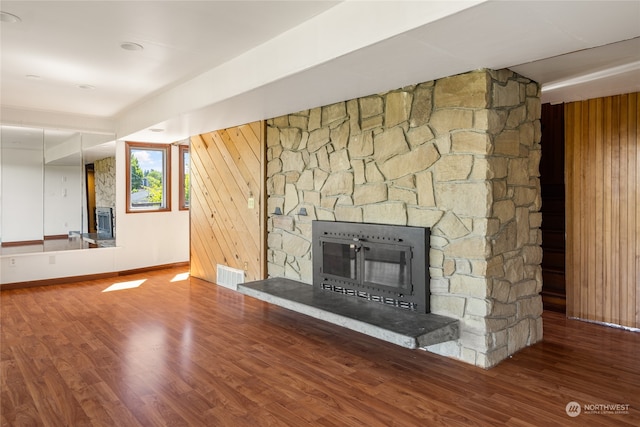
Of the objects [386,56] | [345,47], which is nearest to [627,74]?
[386,56]

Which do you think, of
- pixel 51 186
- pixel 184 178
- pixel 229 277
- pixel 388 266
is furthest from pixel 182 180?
pixel 388 266

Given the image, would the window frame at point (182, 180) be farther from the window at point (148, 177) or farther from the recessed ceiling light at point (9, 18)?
the recessed ceiling light at point (9, 18)

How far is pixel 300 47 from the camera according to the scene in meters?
3.07

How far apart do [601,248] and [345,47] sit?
3295 millimetres

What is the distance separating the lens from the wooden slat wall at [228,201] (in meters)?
5.30

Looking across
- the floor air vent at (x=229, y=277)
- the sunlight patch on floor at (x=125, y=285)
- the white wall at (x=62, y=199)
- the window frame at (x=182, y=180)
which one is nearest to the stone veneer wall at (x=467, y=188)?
the floor air vent at (x=229, y=277)

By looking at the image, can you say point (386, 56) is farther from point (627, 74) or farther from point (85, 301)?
point (85, 301)

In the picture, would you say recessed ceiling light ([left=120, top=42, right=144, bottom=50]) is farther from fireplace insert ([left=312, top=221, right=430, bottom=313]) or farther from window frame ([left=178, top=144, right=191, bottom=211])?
window frame ([left=178, top=144, right=191, bottom=211])

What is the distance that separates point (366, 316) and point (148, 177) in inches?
212

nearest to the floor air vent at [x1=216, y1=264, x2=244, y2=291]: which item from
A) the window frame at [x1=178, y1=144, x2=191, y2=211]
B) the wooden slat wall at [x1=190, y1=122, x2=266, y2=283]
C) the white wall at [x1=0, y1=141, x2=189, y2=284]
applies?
the wooden slat wall at [x1=190, y1=122, x2=266, y2=283]

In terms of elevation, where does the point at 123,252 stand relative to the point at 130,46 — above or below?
below

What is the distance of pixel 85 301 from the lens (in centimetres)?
517

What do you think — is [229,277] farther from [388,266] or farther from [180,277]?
[388,266]

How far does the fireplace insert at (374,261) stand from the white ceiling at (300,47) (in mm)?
1267
